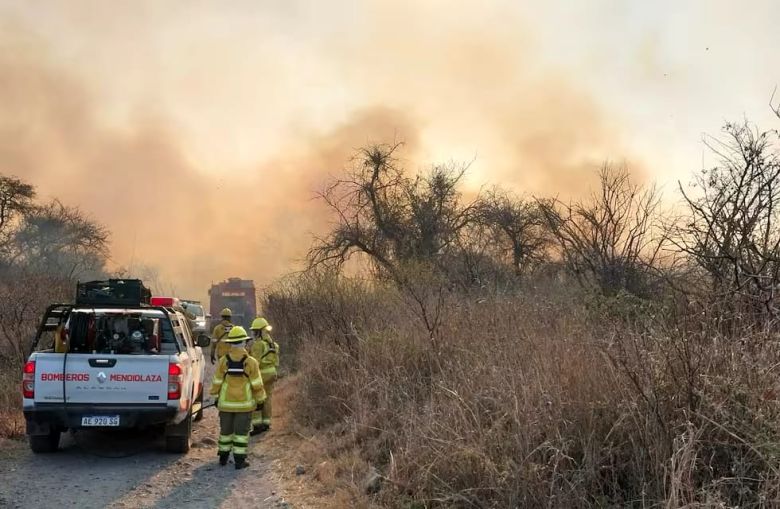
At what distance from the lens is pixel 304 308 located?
15.8 metres

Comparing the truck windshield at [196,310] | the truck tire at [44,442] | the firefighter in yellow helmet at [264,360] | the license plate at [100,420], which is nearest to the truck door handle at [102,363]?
the license plate at [100,420]

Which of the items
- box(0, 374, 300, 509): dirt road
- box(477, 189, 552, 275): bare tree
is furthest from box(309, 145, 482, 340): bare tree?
box(0, 374, 300, 509): dirt road

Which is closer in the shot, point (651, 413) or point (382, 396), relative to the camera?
point (651, 413)

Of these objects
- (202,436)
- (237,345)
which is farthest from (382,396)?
(202,436)

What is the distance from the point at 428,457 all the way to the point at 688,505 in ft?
7.47

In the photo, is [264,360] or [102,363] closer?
[102,363]

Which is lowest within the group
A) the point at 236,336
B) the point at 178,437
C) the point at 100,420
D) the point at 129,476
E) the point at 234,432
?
the point at 129,476

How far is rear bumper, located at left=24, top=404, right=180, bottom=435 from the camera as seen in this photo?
21.1ft

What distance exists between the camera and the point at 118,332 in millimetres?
8195

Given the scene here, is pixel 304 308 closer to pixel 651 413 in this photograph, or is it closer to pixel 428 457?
pixel 428 457

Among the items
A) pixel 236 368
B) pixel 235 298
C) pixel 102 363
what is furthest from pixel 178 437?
pixel 235 298

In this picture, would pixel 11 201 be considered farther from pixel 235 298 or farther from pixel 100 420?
pixel 100 420

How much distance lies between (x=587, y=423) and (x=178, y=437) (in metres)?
5.04

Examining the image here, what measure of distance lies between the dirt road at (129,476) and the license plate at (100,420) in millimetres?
488
